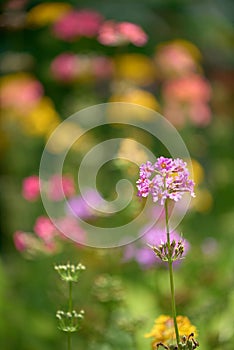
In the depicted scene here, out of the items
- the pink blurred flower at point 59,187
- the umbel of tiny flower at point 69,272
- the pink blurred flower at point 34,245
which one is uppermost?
the pink blurred flower at point 59,187

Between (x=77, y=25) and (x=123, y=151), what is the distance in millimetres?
981

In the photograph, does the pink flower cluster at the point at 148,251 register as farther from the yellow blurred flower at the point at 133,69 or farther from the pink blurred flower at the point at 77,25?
the yellow blurred flower at the point at 133,69

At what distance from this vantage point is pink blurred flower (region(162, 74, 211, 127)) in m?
2.38

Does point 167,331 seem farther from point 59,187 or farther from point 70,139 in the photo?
point 70,139

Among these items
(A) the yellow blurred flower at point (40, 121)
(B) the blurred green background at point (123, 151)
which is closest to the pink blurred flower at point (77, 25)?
(B) the blurred green background at point (123, 151)

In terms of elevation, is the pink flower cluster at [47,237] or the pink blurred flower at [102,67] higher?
the pink blurred flower at [102,67]

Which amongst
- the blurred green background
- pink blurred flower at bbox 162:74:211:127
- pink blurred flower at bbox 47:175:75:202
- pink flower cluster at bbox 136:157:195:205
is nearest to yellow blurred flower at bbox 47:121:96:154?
the blurred green background

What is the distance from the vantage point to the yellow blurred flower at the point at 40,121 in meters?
2.36

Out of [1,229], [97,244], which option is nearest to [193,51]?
[1,229]

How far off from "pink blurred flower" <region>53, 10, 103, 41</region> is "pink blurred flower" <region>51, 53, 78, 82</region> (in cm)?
7

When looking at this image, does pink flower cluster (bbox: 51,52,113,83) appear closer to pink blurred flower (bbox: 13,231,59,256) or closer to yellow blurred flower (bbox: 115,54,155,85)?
yellow blurred flower (bbox: 115,54,155,85)

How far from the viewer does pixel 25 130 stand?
7.86ft

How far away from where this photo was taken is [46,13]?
2.37 metres

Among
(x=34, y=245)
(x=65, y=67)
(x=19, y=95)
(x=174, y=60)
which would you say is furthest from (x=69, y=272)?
(x=174, y=60)
